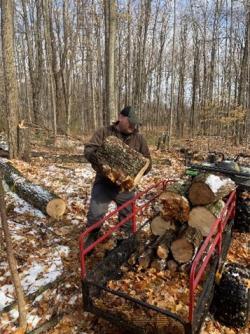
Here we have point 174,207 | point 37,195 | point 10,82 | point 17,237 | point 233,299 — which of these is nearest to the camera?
point 233,299

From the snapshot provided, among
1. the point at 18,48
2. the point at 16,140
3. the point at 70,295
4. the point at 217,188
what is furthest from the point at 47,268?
the point at 18,48

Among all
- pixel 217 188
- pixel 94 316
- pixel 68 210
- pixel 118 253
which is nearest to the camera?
pixel 94 316

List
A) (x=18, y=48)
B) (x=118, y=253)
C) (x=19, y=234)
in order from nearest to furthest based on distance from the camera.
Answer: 1. (x=118, y=253)
2. (x=19, y=234)
3. (x=18, y=48)

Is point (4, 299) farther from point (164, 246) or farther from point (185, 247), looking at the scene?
point (185, 247)

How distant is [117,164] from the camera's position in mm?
4656

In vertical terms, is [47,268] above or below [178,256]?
below

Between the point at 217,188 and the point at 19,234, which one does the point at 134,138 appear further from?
the point at 19,234

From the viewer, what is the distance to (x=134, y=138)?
5.04m

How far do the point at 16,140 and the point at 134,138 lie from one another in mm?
6404

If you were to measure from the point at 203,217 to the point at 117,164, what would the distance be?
4.82 ft

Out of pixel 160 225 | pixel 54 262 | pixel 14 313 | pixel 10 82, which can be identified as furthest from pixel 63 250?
pixel 10 82

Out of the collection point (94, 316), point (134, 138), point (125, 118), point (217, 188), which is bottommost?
point (94, 316)

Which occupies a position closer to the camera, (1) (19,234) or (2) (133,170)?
(2) (133,170)

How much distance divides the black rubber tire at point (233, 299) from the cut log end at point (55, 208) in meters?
3.65
